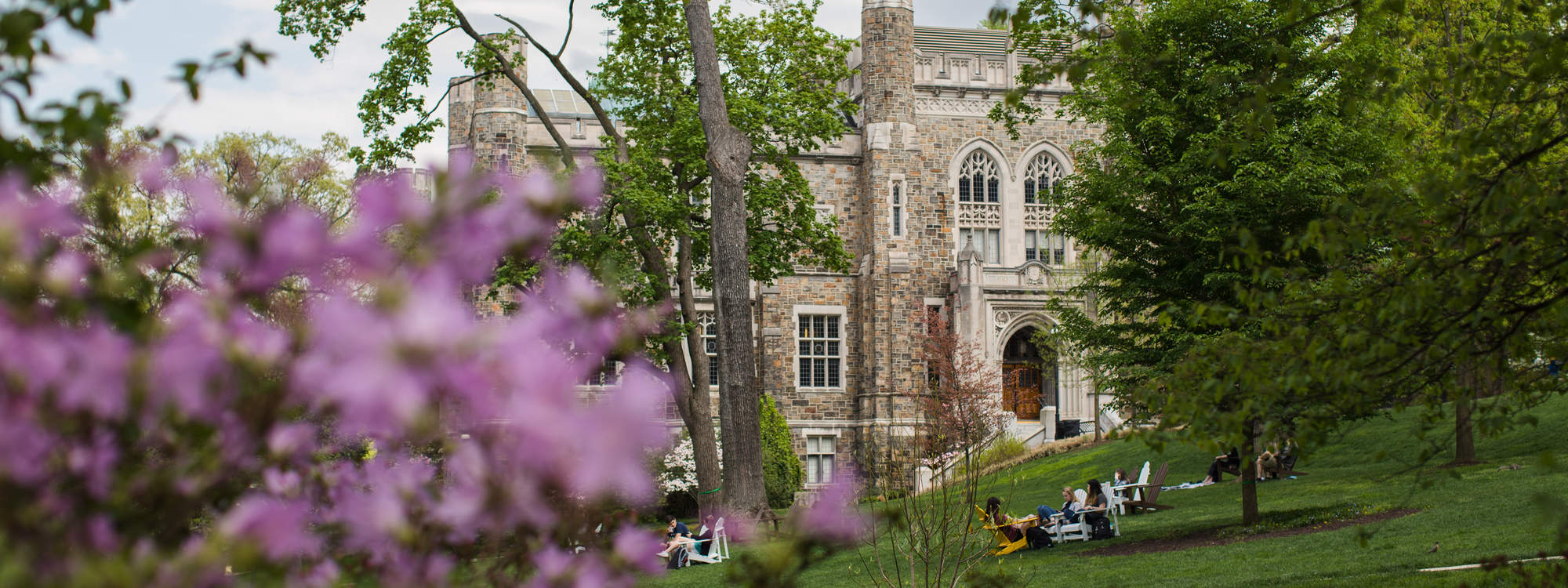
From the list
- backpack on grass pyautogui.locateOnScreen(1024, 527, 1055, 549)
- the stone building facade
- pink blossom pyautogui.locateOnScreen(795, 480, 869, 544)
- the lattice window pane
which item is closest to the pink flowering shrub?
pink blossom pyautogui.locateOnScreen(795, 480, 869, 544)

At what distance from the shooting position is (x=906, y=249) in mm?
29969

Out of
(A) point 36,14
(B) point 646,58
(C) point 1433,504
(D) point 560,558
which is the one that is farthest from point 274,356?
(B) point 646,58

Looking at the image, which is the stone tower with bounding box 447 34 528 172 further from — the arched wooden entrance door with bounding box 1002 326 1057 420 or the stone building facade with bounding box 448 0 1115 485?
the arched wooden entrance door with bounding box 1002 326 1057 420

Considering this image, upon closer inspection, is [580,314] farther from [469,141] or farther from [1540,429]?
[469,141]

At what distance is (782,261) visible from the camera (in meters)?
20.5

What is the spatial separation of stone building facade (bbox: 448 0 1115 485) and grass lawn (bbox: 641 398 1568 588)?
833cm

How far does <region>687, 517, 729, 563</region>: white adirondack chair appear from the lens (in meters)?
15.9

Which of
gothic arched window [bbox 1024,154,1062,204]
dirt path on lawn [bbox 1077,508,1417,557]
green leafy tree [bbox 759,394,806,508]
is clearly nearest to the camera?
Answer: dirt path on lawn [bbox 1077,508,1417,557]

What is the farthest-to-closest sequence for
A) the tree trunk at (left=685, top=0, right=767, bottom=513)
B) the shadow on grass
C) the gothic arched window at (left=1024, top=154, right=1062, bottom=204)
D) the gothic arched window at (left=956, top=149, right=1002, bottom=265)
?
the gothic arched window at (left=1024, top=154, right=1062, bottom=204), the gothic arched window at (left=956, top=149, right=1002, bottom=265), the shadow on grass, the tree trunk at (left=685, top=0, right=767, bottom=513)

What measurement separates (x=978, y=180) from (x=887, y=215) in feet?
10.2

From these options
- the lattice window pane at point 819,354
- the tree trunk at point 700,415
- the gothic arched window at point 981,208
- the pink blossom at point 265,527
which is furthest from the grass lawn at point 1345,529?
the gothic arched window at point 981,208

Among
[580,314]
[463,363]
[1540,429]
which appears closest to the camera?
[463,363]

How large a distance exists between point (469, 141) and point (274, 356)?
1110 inches

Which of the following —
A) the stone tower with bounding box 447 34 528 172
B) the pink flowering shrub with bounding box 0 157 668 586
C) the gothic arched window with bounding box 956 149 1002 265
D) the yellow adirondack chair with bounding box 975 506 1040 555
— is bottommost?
the yellow adirondack chair with bounding box 975 506 1040 555
